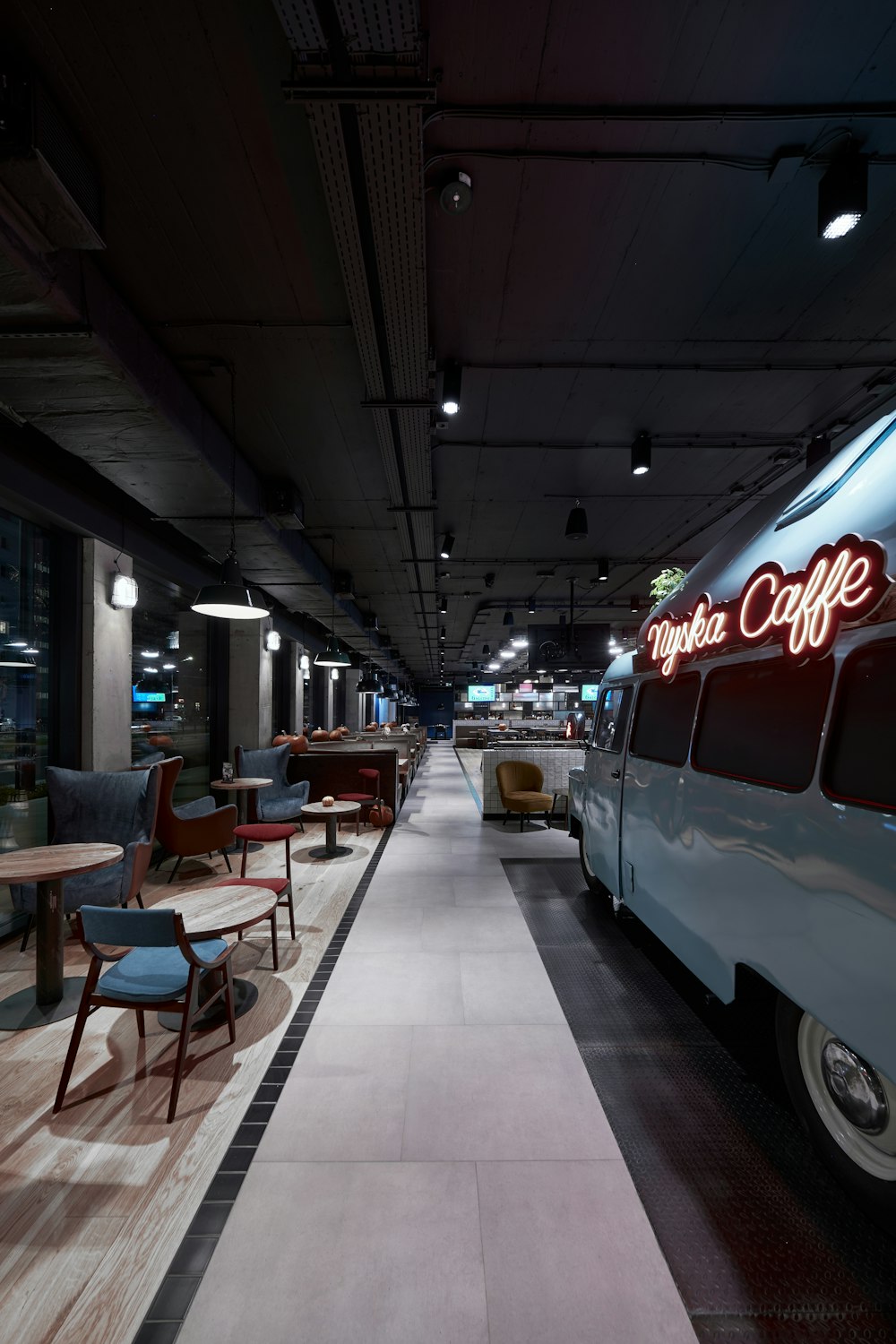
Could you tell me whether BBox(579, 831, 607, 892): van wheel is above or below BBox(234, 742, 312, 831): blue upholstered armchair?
below

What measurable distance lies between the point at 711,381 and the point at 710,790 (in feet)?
11.4

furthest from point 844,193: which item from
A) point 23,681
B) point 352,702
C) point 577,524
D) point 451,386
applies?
point 352,702

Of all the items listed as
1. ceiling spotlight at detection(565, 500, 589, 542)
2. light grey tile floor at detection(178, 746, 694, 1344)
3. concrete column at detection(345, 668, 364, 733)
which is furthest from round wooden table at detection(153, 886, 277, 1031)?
concrete column at detection(345, 668, 364, 733)

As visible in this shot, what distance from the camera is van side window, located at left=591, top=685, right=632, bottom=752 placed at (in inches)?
160

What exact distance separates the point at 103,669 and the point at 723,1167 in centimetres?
543

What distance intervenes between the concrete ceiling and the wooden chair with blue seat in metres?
2.92

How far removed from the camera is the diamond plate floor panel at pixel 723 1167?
156cm

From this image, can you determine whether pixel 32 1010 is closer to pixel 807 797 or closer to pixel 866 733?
pixel 807 797

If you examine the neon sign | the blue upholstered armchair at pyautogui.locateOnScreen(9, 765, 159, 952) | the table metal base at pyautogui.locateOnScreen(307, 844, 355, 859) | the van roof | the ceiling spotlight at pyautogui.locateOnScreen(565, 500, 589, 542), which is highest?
the ceiling spotlight at pyautogui.locateOnScreen(565, 500, 589, 542)

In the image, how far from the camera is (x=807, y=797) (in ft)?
5.98

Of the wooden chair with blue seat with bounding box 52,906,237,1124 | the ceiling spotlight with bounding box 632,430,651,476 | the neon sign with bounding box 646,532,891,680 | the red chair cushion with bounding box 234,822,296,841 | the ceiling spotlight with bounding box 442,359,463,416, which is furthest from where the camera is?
the ceiling spotlight with bounding box 632,430,651,476

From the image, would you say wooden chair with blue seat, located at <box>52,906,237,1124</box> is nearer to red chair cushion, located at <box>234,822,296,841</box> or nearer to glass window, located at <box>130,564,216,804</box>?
red chair cushion, located at <box>234,822,296,841</box>

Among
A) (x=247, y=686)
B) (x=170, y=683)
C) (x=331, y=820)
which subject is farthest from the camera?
(x=247, y=686)

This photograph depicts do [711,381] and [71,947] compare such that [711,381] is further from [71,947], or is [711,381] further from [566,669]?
[566,669]
